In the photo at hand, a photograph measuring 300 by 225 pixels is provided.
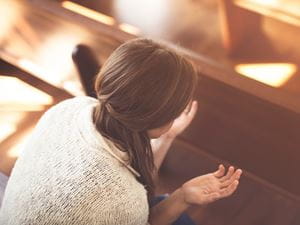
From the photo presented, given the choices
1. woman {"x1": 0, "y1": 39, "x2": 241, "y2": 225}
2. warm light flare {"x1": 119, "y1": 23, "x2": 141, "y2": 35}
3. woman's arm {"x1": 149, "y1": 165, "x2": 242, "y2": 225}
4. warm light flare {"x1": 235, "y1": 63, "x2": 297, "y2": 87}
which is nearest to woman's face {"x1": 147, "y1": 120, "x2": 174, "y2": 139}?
woman {"x1": 0, "y1": 39, "x2": 241, "y2": 225}

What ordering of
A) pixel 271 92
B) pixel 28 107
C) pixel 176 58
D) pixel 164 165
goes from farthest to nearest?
pixel 28 107 → pixel 164 165 → pixel 271 92 → pixel 176 58

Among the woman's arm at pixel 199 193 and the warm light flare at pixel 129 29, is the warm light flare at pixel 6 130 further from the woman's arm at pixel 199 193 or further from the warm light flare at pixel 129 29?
the woman's arm at pixel 199 193

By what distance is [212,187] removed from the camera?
2.68 feet

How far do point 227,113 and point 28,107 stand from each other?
767 millimetres

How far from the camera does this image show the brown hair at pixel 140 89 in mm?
678

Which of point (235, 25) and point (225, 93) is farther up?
point (235, 25)

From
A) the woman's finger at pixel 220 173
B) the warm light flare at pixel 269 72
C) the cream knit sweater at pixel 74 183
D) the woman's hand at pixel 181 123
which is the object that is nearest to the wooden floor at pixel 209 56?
Result: the warm light flare at pixel 269 72

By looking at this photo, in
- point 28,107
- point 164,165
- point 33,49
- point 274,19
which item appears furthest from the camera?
point 28,107

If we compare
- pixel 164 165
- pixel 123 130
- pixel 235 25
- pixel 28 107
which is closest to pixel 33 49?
pixel 28 107

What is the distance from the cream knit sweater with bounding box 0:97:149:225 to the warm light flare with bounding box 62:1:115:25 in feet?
1.71

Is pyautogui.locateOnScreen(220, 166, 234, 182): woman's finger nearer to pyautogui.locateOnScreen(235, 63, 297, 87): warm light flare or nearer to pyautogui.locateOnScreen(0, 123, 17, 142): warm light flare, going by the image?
pyautogui.locateOnScreen(235, 63, 297, 87): warm light flare

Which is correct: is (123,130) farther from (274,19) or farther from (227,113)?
(274,19)

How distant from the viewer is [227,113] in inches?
43.7

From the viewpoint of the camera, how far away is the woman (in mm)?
672
